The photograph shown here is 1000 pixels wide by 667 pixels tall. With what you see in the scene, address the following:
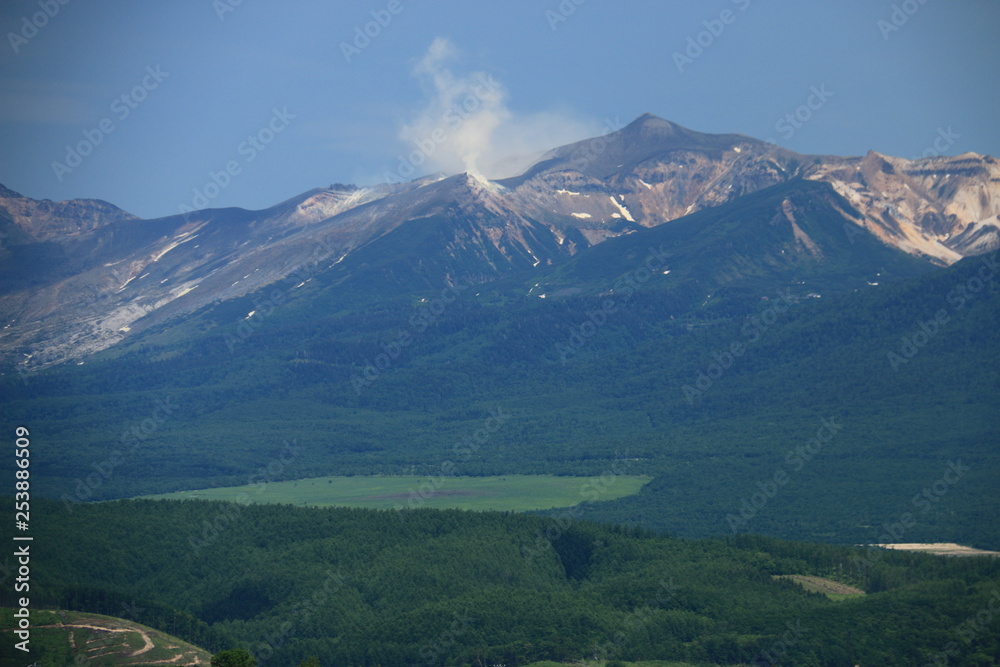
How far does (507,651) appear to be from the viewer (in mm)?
126000

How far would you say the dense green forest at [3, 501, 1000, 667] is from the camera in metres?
126

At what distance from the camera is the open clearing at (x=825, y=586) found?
142 metres

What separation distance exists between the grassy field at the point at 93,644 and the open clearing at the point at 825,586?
65.2 m

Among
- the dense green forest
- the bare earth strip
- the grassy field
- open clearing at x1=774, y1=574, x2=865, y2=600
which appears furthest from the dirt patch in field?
the grassy field

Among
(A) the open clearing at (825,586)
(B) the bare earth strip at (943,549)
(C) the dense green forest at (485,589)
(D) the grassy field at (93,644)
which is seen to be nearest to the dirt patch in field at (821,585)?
(A) the open clearing at (825,586)

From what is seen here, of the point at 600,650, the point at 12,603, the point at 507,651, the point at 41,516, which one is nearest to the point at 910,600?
the point at 600,650

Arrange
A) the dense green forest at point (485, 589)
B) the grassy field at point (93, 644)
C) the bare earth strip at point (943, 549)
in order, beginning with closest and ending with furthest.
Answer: the grassy field at point (93, 644) → the dense green forest at point (485, 589) → the bare earth strip at point (943, 549)

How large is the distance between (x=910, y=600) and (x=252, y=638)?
68.9 metres

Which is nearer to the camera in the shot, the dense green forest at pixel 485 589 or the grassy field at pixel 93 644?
the grassy field at pixel 93 644

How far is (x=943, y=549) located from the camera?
17212 centimetres

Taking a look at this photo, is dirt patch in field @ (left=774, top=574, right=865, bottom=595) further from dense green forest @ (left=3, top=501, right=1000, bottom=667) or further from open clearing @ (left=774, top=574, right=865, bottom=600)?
dense green forest @ (left=3, top=501, right=1000, bottom=667)

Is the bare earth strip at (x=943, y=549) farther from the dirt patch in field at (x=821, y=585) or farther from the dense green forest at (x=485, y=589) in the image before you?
the dirt patch in field at (x=821, y=585)

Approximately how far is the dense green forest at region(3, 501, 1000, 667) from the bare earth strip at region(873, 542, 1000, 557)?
13640mm

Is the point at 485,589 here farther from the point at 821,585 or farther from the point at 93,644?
the point at 93,644
